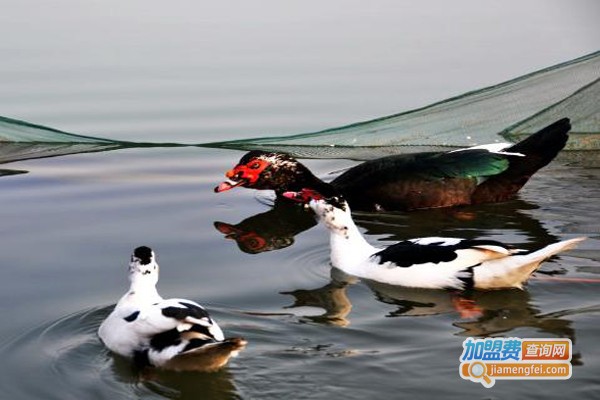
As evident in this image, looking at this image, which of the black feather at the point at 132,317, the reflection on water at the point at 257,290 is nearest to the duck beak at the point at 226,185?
the reflection on water at the point at 257,290

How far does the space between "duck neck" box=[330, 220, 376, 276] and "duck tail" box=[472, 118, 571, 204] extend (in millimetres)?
2452

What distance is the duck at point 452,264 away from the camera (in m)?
7.54

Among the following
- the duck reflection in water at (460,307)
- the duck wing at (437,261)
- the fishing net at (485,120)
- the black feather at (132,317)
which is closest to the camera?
the black feather at (132,317)

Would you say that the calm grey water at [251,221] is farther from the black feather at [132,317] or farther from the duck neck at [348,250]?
the black feather at [132,317]

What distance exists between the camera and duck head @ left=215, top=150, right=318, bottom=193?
36.6ft

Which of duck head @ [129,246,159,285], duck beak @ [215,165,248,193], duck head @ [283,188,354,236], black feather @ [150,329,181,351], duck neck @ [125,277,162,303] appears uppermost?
duck beak @ [215,165,248,193]

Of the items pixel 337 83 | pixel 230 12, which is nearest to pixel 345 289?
pixel 337 83

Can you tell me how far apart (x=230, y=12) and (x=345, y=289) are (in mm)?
17223

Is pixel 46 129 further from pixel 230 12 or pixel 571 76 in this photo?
pixel 230 12

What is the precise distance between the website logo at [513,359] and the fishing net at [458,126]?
18.6ft

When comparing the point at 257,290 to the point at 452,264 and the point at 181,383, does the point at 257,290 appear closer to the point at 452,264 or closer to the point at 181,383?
the point at 452,264

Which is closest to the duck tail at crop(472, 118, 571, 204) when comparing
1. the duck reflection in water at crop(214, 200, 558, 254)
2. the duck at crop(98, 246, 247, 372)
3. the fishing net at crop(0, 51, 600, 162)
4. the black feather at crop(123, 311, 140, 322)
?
the duck reflection in water at crop(214, 200, 558, 254)

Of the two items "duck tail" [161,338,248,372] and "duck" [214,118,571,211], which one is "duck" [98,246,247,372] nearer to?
"duck tail" [161,338,248,372]

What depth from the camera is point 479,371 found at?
6.09m
